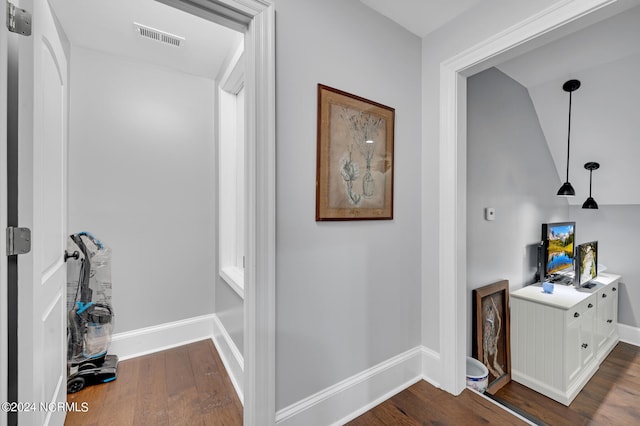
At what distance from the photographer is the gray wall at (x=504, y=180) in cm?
221

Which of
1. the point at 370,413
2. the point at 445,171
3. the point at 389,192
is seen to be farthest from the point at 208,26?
the point at 370,413

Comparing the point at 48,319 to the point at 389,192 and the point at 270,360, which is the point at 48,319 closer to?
the point at 270,360

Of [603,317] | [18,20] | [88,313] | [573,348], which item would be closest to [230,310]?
[88,313]

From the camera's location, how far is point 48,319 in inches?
47.6

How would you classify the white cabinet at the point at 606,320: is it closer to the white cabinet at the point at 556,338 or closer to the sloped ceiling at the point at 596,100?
the white cabinet at the point at 556,338

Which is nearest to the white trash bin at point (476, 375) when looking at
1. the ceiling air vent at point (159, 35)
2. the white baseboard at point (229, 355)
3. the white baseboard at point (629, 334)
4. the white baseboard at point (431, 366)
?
the white baseboard at point (431, 366)

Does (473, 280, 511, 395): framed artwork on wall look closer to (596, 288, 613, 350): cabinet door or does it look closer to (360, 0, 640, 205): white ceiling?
(596, 288, 613, 350): cabinet door

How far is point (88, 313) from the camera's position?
197cm

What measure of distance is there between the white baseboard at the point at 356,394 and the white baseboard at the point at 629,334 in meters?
2.84

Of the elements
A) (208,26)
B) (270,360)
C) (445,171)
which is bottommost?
(270,360)

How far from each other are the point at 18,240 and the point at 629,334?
5008 millimetres

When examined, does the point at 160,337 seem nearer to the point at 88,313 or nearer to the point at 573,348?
the point at 88,313

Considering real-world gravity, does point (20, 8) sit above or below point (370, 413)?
above

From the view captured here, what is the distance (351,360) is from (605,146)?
3.24 meters
